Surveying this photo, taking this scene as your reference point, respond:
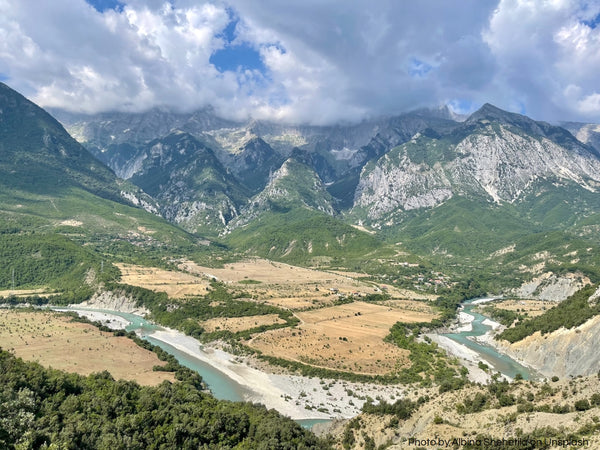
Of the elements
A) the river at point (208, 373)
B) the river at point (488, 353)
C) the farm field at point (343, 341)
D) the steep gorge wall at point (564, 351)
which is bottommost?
the river at point (208, 373)

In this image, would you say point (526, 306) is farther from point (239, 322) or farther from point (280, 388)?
point (280, 388)

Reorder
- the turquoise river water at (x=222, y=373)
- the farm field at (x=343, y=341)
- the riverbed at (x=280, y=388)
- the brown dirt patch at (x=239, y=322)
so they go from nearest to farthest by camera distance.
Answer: the riverbed at (x=280, y=388), the turquoise river water at (x=222, y=373), the farm field at (x=343, y=341), the brown dirt patch at (x=239, y=322)

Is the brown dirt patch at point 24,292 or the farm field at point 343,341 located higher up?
the farm field at point 343,341

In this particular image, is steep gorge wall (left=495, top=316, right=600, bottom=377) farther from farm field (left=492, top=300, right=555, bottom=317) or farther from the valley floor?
farm field (left=492, top=300, right=555, bottom=317)

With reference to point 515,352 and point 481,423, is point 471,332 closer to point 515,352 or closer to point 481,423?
point 515,352

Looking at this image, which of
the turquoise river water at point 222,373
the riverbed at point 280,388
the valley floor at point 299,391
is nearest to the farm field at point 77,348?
the turquoise river water at point 222,373

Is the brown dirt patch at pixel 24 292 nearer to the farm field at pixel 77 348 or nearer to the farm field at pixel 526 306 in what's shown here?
the farm field at pixel 77 348

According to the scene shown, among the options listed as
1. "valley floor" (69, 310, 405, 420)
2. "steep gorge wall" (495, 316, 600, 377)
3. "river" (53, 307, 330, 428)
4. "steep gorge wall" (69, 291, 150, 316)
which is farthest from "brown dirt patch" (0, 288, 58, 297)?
"steep gorge wall" (495, 316, 600, 377)
